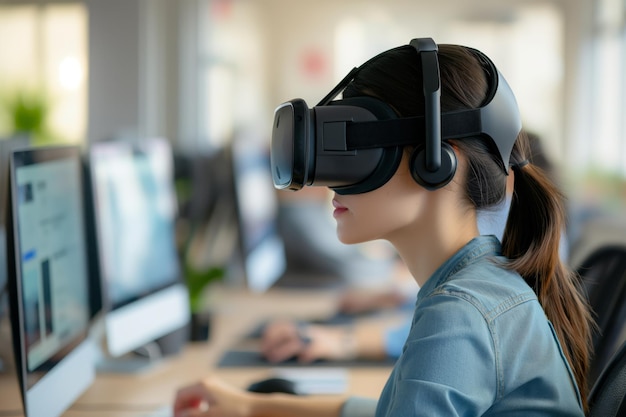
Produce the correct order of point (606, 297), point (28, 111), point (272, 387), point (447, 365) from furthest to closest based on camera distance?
point (28, 111)
point (606, 297)
point (272, 387)
point (447, 365)

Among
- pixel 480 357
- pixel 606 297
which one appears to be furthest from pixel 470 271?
pixel 606 297

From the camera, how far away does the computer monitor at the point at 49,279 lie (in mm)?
1079

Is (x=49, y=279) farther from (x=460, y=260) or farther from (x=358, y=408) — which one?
(x=460, y=260)

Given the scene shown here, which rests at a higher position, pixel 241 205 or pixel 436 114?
pixel 436 114

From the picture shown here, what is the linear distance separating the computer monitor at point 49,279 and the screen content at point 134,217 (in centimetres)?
20

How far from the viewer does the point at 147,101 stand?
497cm

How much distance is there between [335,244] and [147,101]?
215 cm

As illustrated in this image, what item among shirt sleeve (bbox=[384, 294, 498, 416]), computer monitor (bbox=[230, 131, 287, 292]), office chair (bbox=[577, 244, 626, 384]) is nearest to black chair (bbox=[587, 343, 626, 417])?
shirt sleeve (bbox=[384, 294, 498, 416])

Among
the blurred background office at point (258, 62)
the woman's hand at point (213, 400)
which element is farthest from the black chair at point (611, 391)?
the blurred background office at point (258, 62)

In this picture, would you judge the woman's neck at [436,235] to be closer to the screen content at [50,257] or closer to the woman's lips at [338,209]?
the woman's lips at [338,209]

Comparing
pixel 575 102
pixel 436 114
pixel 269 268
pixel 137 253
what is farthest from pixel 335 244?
pixel 575 102

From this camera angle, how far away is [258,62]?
30.3ft

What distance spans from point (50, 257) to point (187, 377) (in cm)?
59

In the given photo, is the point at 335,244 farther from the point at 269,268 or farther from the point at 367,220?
the point at 367,220
